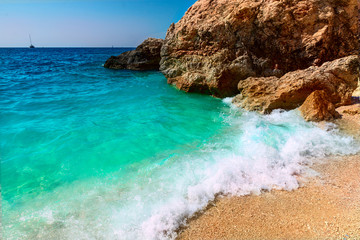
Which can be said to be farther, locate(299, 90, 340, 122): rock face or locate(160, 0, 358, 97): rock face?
locate(160, 0, 358, 97): rock face

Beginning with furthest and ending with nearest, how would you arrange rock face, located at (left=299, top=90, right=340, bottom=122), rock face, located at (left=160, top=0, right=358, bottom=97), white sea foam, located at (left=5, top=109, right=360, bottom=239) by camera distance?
rock face, located at (left=160, top=0, right=358, bottom=97) < rock face, located at (left=299, top=90, right=340, bottom=122) < white sea foam, located at (left=5, top=109, right=360, bottom=239)

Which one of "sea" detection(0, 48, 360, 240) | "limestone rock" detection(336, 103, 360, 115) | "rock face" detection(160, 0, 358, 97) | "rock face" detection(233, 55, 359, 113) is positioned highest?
"rock face" detection(160, 0, 358, 97)

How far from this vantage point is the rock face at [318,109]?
6723mm

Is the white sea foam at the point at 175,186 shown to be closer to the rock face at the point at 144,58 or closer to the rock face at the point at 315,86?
the rock face at the point at 315,86

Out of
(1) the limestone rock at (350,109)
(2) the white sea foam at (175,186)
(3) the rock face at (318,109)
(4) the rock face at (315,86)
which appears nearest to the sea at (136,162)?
(2) the white sea foam at (175,186)

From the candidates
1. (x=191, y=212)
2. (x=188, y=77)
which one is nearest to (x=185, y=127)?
(x=191, y=212)

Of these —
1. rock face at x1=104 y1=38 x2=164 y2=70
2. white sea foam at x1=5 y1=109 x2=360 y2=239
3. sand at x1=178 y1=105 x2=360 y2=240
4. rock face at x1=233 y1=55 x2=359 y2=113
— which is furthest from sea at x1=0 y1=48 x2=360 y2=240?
rock face at x1=104 y1=38 x2=164 y2=70

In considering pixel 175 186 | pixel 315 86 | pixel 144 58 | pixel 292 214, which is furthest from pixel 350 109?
pixel 144 58

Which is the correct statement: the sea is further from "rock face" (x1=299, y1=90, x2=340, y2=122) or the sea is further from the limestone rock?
the limestone rock

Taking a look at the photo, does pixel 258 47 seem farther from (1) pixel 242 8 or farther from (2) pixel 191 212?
(2) pixel 191 212

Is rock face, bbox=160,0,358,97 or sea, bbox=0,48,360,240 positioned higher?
rock face, bbox=160,0,358,97

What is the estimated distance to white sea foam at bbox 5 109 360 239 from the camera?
336cm

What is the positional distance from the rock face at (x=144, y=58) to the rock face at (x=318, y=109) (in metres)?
20.4

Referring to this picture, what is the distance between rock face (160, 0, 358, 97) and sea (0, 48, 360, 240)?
288cm
